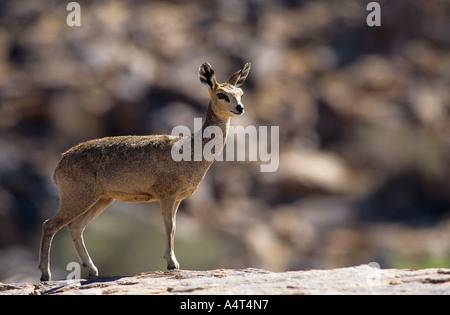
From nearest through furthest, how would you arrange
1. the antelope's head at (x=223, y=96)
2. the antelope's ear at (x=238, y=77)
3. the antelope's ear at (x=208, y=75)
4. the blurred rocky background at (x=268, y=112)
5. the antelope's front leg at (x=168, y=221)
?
the antelope's front leg at (x=168, y=221), the antelope's head at (x=223, y=96), the antelope's ear at (x=208, y=75), the antelope's ear at (x=238, y=77), the blurred rocky background at (x=268, y=112)

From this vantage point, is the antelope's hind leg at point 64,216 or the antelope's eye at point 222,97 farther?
the antelope's eye at point 222,97

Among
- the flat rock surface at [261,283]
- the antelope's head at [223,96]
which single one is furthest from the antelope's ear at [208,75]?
the flat rock surface at [261,283]

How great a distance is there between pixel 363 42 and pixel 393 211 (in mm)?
15738

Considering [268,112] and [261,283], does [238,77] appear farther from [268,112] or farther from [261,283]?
[268,112]

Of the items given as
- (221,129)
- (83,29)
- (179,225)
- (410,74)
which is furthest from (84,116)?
(221,129)

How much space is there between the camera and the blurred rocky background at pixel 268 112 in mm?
43719

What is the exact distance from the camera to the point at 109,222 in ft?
119

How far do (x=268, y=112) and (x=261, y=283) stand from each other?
131 ft

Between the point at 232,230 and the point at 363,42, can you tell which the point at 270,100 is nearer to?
the point at 363,42

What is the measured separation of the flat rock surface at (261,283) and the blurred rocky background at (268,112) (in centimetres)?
1975

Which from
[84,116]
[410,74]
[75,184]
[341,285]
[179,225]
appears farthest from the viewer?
[410,74]

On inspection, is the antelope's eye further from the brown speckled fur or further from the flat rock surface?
the flat rock surface

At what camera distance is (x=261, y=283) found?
1537cm

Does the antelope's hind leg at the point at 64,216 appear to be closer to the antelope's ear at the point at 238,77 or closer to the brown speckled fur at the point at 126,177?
the brown speckled fur at the point at 126,177
